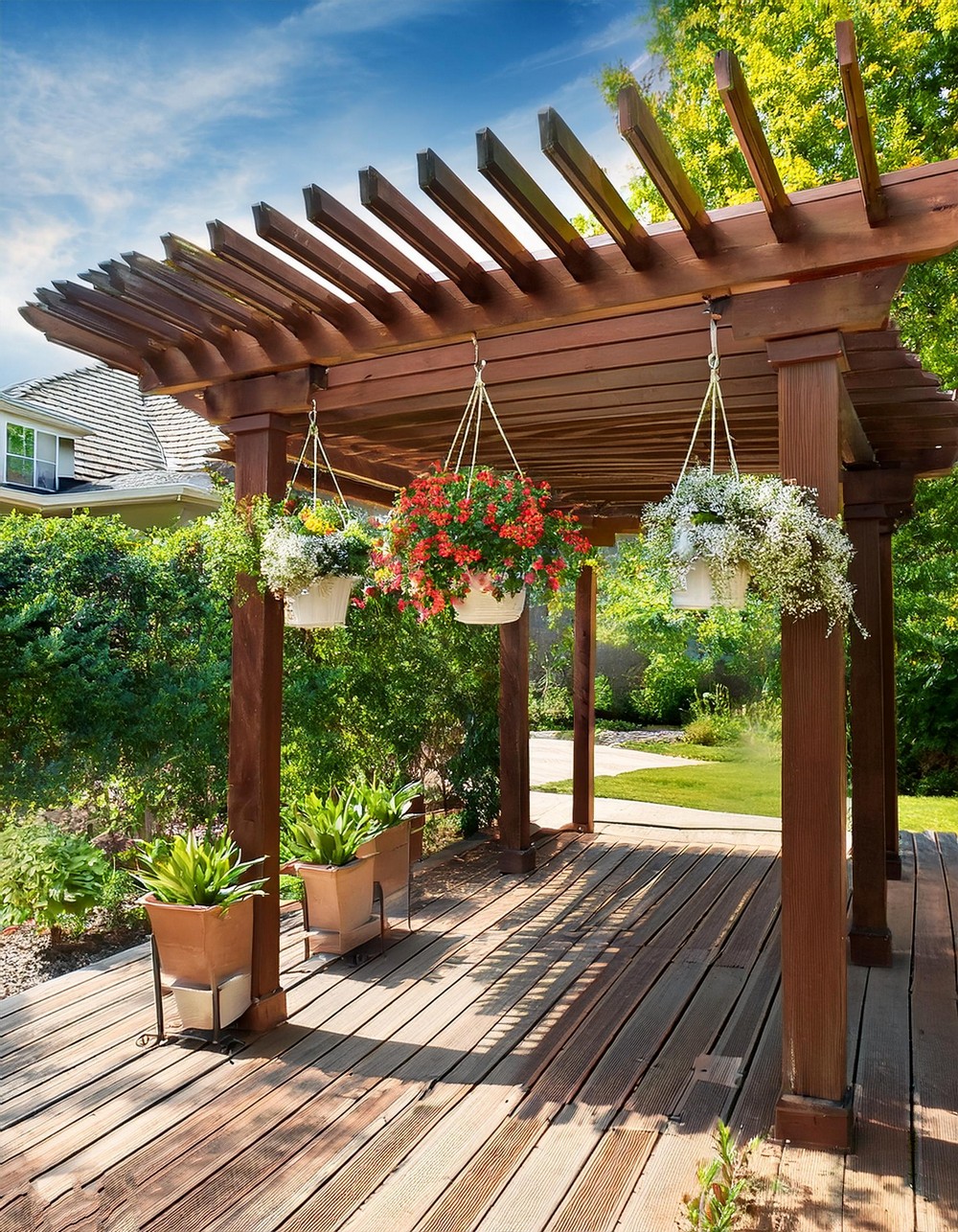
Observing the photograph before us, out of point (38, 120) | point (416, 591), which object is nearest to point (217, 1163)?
point (416, 591)

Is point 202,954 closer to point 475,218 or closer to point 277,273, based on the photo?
point 277,273

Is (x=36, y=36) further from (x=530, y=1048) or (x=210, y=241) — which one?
(x=530, y=1048)

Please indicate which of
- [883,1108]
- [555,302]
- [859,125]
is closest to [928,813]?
[883,1108]

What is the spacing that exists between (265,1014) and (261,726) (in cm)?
110

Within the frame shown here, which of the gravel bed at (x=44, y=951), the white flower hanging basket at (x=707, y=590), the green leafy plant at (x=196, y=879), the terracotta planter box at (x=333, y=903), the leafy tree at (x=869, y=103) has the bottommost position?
the gravel bed at (x=44, y=951)

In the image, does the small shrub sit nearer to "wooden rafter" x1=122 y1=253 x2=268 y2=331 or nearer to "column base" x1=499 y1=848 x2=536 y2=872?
"column base" x1=499 y1=848 x2=536 y2=872

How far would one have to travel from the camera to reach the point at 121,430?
12109 millimetres

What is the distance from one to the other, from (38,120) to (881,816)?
13.6 m

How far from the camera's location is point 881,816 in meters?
4.48

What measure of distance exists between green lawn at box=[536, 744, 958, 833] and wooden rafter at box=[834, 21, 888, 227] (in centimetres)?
627

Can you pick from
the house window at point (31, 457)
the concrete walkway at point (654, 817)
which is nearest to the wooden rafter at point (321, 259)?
the concrete walkway at point (654, 817)

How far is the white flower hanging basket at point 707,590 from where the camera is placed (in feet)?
8.67

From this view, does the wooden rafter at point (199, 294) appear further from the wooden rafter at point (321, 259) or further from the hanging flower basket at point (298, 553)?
the hanging flower basket at point (298, 553)

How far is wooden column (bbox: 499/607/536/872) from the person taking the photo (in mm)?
5922
